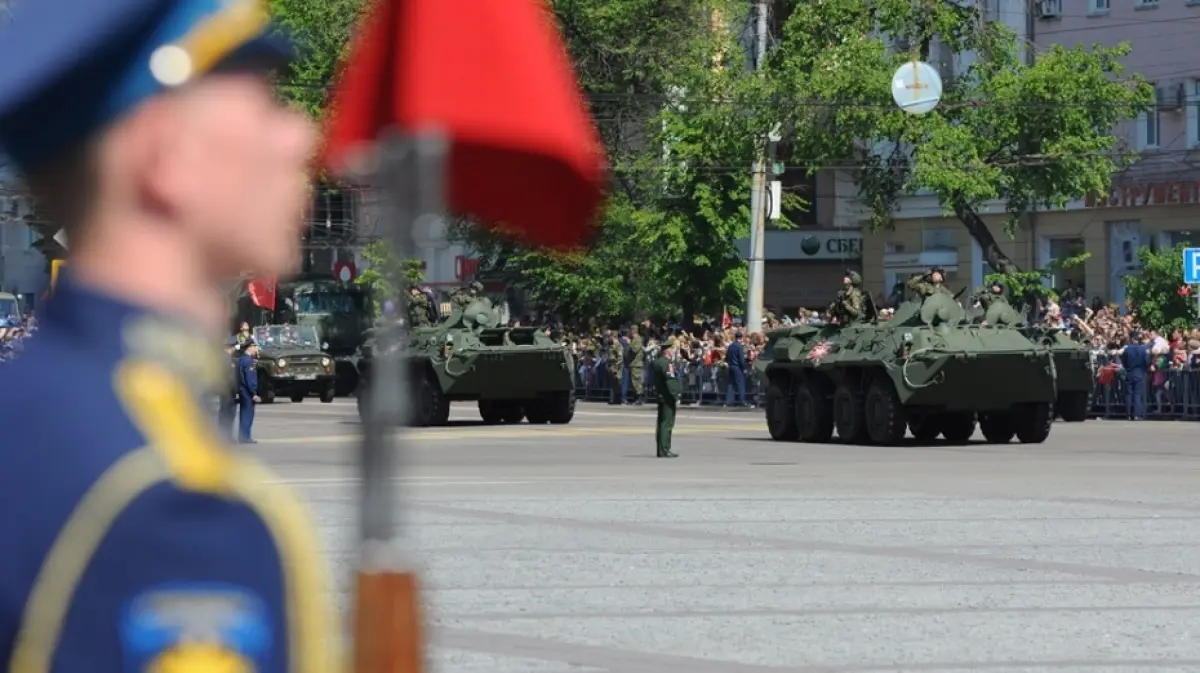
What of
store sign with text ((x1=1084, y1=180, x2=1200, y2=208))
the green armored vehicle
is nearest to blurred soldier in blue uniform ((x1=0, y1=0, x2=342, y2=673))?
store sign with text ((x1=1084, y1=180, x2=1200, y2=208))

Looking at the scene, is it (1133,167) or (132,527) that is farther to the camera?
(1133,167)

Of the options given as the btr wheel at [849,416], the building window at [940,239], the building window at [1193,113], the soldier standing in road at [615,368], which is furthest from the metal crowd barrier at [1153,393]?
the building window at [940,239]

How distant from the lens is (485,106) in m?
2.41

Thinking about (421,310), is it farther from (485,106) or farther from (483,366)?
(485,106)

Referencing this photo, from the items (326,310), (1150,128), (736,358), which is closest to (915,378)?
(736,358)

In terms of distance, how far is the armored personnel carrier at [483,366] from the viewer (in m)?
36.8

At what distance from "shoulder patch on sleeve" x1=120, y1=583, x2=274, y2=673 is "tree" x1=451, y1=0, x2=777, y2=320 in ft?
134

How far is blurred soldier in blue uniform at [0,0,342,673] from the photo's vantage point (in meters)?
1.91

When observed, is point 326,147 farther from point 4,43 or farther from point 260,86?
point 4,43

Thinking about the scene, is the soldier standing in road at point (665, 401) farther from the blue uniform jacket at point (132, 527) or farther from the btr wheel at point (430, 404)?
the blue uniform jacket at point (132, 527)

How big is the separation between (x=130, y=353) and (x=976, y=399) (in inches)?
1104

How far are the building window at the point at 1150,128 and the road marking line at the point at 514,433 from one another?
17.8 m

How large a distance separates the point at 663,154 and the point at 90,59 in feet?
157

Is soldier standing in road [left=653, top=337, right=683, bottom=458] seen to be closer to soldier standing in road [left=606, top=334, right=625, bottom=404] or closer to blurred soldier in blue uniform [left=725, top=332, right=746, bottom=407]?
blurred soldier in blue uniform [left=725, top=332, right=746, bottom=407]
